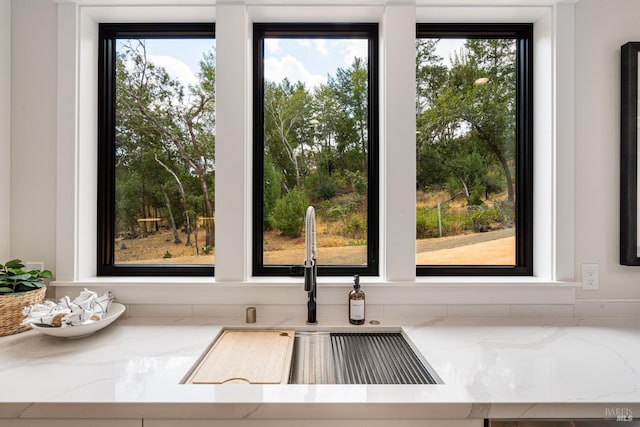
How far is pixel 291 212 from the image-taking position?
5.99ft

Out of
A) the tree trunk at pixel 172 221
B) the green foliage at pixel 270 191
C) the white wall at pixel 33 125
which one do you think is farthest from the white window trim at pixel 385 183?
the tree trunk at pixel 172 221

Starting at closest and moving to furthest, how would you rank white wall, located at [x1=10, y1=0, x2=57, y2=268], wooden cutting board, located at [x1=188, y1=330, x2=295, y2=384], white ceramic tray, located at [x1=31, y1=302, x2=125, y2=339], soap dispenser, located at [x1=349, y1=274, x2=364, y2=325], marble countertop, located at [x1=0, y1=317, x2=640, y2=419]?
marble countertop, located at [x1=0, y1=317, x2=640, y2=419] < wooden cutting board, located at [x1=188, y1=330, x2=295, y2=384] < white ceramic tray, located at [x1=31, y1=302, x2=125, y2=339] < soap dispenser, located at [x1=349, y1=274, x2=364, y2=325] < white wall, located at [x1=10, y1=0, x2=57, y2=268]

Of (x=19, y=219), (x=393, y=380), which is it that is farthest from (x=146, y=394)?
(x=19, y=219)

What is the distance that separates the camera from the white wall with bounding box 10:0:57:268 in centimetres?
165

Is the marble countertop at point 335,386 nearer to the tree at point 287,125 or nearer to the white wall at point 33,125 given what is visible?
the white wall at point 33,125

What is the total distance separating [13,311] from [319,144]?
151 cm

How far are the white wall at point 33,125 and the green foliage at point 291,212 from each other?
108 centimetres

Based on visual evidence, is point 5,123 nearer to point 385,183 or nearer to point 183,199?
point 183,199

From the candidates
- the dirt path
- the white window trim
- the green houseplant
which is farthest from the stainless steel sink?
the green houseplant

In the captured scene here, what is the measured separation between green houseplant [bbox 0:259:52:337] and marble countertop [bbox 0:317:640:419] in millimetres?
54

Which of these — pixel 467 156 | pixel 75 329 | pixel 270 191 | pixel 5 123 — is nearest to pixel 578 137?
pixel 467 156

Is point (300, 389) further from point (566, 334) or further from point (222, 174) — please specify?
point (566, 334)

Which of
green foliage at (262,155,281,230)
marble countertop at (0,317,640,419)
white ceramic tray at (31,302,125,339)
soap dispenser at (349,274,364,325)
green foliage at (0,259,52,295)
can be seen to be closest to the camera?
marble countertop at (0,317,640,419)

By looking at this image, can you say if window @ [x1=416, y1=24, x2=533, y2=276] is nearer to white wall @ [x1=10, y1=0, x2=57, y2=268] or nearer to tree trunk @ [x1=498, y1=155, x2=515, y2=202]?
tree trunk @ [x1=498, y1=155, x2=515, y2=202]
